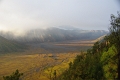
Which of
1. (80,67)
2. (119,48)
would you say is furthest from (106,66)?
(119,48)

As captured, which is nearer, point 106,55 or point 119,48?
point 119,48

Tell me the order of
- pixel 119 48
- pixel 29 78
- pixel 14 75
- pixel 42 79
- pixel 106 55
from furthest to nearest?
pixel 29 78 < pixel 42 79 < pixel 14 75 < pixel 106 55 < pixel 119 48

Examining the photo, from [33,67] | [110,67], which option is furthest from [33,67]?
[110,67]

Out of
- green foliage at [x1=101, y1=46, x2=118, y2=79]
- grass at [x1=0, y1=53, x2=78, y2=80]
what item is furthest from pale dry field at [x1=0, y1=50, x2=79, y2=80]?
green foliage at [x1=101, y1=46, x2=118, y2=79]

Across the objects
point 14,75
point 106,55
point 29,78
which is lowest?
point 29,78

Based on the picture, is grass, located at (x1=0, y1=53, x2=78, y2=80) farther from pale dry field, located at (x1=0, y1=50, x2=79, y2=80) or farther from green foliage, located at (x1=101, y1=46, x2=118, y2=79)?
green foliage, located at (x1=101, y1=46, x2=118, y2=79)

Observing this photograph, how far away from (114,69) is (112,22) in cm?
908

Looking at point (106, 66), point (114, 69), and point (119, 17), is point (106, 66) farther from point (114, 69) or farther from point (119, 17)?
point (119, 17)

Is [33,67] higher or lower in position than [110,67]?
lower

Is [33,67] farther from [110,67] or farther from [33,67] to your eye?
[110,67]

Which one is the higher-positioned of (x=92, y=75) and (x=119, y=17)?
(x=119, y=17)

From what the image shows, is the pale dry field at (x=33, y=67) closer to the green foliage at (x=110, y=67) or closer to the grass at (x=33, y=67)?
the grass at (x=33, y=67)

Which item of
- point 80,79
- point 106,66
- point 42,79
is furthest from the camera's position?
point 42,79

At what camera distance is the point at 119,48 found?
2077cm
